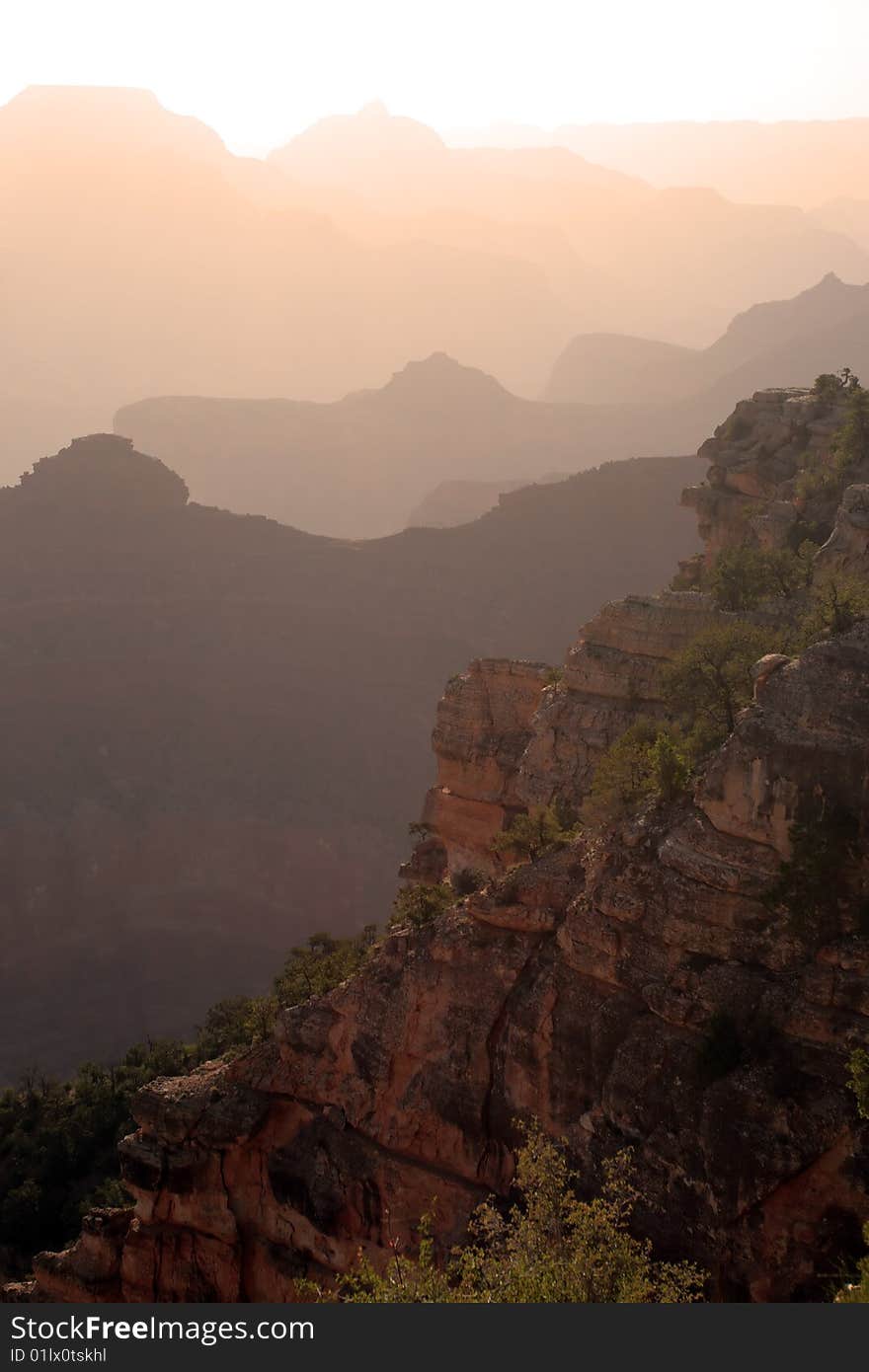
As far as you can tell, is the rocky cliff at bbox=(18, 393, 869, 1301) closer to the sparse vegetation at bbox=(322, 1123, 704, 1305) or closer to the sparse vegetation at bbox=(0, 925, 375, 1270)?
the sparse vegetation at bbox=(322, 1123, 704, 1305)

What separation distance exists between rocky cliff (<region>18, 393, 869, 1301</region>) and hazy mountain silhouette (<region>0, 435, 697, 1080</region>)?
43.6m

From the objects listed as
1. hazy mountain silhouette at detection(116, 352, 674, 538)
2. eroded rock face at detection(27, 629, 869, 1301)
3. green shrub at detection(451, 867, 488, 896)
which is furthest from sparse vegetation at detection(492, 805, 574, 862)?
hazy mountain silhouette at detection(116, 352, 674, 538)

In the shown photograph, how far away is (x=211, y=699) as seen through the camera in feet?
325

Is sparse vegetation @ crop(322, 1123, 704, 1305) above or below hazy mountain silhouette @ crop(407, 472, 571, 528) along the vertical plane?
below

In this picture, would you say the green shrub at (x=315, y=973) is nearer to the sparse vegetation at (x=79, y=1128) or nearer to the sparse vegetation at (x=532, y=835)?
the sparse vegetation at (x=79, y=1128)

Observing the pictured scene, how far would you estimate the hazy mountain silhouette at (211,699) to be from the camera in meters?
79.7

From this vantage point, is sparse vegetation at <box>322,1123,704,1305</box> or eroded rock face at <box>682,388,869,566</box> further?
eroded rock face at <box>682,388,869,566</box>

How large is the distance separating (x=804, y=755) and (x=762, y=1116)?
6.49 m

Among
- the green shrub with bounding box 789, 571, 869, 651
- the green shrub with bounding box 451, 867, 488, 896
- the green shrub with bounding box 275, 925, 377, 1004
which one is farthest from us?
the green shrub with bounding box 451, 867, 488, 896

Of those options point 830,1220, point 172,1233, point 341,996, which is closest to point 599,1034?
point 830,1220

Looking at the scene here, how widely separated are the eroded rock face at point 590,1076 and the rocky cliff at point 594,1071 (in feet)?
0.15

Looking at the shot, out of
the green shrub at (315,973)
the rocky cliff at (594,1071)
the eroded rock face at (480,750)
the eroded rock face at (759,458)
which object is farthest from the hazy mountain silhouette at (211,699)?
the rocky cliff at (594,1071)

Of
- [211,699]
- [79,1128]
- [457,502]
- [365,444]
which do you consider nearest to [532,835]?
[79,1128]

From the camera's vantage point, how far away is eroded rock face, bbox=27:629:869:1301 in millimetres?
21438
